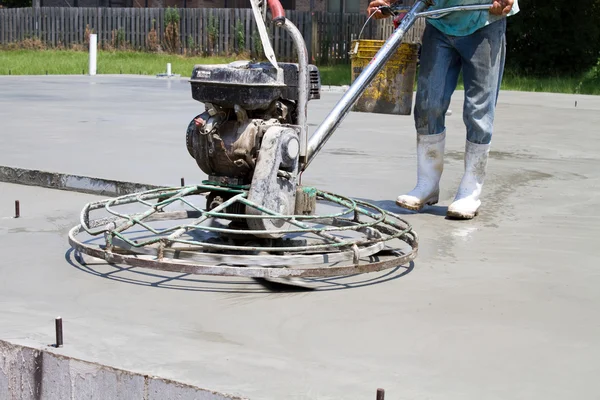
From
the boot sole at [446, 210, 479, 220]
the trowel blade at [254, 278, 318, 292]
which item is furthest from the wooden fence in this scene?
the trowel blade at [254, 278, 318, 292]

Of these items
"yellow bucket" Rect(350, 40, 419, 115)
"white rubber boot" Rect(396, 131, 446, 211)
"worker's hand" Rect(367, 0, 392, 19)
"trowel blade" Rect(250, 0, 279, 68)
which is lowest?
"white rubber boot" Rect(396, 131, 446, 211)

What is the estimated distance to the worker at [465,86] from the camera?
5422 millimetres

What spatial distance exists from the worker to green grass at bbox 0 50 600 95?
40.5ft

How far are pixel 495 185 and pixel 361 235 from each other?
209cm

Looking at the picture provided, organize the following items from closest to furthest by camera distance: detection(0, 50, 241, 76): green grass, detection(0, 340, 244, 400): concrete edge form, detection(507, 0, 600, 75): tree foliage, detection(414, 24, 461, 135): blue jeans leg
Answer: detection(0, 340, 244, 400): concrete edge form → detection(414, 24, 461, 135): blue jeans leg → detection(0, 50, 241, 76): green grass → detection(507, 0, 600, 75): tree foliage

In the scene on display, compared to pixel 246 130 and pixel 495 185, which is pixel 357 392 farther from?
pixel 495 185

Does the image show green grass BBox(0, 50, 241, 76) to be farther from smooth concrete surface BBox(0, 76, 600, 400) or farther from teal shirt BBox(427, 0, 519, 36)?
teal shirt BBox(427, 0, 519, 36)

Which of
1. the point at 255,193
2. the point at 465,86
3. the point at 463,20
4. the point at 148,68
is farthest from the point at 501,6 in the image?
the point at 148,68

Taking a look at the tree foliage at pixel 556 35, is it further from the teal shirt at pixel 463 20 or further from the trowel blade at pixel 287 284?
the trowel blade at pixel 287 284

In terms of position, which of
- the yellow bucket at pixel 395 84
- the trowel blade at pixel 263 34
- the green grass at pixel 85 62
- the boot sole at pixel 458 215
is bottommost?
the boot sole at pixel 458 215

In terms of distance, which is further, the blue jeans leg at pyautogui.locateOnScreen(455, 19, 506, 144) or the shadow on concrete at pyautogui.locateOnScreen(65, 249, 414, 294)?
the blue jeans leg at pyautogui.locateOnScreen(455, 19, 506, 144)

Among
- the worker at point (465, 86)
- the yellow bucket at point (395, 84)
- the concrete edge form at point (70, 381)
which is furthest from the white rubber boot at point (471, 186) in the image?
the concrete edge form at point (70, 381)

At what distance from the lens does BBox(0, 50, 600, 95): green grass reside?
62.2 ft

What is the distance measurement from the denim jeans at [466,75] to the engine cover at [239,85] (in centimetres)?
151
